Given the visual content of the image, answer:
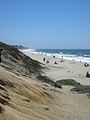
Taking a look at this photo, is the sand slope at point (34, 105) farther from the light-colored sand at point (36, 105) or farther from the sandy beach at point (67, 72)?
the sandy beach at point (67, 72)

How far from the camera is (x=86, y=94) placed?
2142cm

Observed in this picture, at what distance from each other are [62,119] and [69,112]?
5.81ft

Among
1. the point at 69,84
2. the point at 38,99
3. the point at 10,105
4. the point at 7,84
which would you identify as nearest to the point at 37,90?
the point at 38,99

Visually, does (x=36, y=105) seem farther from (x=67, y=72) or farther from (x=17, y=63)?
(x=67, y=72)

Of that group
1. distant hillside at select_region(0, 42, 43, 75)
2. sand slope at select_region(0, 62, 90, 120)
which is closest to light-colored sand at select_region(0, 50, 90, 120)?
sand slope at select_region(0, 62, 90, 120)

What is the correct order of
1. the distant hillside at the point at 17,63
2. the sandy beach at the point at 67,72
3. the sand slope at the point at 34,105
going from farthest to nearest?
the sandy beach at the point at 67,72
the distant hillside at the point at 17,63
the sand slope at the point at 34,105

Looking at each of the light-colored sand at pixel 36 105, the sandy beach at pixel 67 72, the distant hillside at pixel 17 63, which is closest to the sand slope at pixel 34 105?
the light-colored sand at pixel 36 105

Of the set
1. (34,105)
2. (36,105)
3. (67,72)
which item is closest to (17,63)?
(67,72)

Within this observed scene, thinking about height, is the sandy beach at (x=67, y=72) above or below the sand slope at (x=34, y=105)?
below

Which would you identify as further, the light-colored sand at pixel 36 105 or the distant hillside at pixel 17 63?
the distant hillside at pixel 17 63

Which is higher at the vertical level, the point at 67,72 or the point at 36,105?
the point at 36,105

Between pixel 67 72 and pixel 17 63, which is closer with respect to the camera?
pixel 17 63

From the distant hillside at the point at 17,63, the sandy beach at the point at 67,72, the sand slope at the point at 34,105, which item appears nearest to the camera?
the sand slope at the point at 34,105

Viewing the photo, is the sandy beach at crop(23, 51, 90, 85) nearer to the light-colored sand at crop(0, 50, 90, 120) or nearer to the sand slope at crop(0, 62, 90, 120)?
→ the light-colored sand at crop(0, 50, 90, 120)
